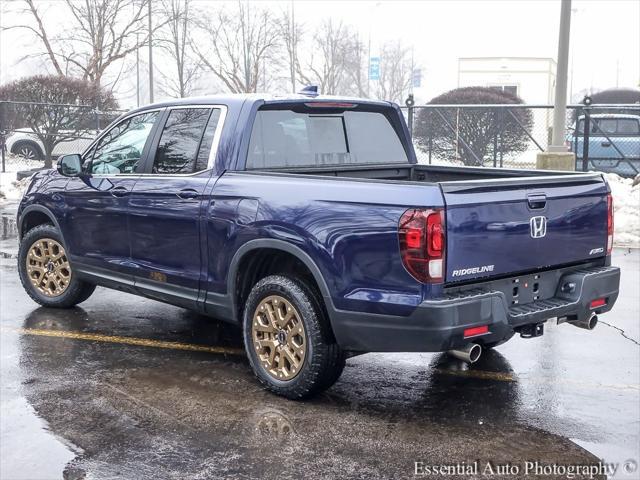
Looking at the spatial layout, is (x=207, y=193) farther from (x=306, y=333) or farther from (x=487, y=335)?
(x=487, y=335)

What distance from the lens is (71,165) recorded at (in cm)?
666

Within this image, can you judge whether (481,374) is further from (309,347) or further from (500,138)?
(500,138)

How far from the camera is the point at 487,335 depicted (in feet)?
14.8

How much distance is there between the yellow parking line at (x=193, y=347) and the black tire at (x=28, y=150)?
727 inches

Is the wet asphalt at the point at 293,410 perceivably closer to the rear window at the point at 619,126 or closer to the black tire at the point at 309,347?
the black tire at the point at 309,347

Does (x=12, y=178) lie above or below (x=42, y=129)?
below

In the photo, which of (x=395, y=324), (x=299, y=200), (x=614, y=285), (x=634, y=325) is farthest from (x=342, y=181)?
(x=634, y=325)

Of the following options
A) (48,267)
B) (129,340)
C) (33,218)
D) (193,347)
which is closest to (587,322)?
(193,347)

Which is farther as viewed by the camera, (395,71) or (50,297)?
(395,71)

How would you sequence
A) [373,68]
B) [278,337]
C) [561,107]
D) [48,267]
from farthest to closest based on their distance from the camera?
[373,68] → [561,107] → [48,267] → [278,337]

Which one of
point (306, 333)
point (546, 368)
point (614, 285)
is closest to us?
point (306, 333)

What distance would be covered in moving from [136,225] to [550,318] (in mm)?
3090

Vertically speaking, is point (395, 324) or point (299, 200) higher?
point (299, 200)

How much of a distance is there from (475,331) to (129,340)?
122 inches
